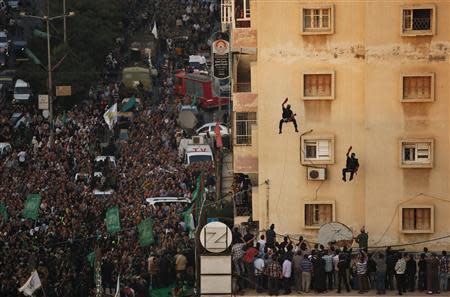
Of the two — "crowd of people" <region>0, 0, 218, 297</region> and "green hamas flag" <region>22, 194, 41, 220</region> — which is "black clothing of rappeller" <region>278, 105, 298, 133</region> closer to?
"crowd of people" <region>0, 0, 218, 297</region>

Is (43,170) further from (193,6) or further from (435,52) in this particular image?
(193,6)

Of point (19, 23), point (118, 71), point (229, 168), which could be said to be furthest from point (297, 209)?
point (19, 23)

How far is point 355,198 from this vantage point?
7662 centimetres

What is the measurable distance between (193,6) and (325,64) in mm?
61692

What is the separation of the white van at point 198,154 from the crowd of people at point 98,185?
24.0 inches

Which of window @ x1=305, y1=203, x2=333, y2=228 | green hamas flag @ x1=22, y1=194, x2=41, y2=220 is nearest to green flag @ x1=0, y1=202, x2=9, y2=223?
green hamas flag @ x1=22, y1=194, x2=41, y2=220

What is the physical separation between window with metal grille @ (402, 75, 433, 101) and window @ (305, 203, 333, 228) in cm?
445

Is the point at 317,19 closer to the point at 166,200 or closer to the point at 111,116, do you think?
the point at 166,200

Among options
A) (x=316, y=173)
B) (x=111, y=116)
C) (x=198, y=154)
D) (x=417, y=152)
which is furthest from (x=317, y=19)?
(x=111, y=116)

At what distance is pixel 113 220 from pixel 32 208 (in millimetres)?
4165

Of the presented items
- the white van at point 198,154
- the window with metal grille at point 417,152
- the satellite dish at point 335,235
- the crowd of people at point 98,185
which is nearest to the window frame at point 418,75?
the window with metal grille at point 417,152

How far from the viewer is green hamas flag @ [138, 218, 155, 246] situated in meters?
83.1

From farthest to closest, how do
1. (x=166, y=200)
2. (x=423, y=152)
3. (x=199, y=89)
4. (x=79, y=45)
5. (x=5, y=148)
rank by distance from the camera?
(x=79, y=45) → (x=199, y=89) → (x=5, y=148) → (x=166, y=200) → (x=423, y=152)

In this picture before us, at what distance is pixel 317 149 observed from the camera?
76750 millimetres
